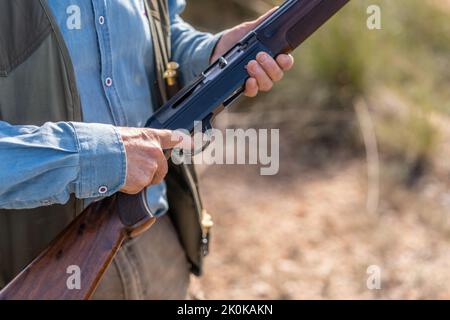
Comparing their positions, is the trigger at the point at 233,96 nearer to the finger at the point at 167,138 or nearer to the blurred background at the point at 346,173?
the finger at the point at 167,138

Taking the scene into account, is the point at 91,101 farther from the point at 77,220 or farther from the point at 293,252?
the point at 293,252

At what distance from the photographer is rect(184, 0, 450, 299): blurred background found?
371cm

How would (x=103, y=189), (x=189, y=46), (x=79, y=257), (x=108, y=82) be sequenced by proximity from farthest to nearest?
1. (x=189, y=46)
2. (x=108, y=82)
3. (x=79, y=257)
4. (x=103, y=189)

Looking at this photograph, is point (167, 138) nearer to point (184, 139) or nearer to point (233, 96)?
point (184, 139)

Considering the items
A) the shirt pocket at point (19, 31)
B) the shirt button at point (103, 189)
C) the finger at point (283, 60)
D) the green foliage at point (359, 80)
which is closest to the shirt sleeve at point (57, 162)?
the shirt button at point (103, 189)

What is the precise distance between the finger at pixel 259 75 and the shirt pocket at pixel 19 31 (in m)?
0.60

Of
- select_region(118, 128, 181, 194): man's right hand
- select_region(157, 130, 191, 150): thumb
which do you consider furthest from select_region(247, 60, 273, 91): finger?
select_region(118, 128, 181, 194): man's right hand

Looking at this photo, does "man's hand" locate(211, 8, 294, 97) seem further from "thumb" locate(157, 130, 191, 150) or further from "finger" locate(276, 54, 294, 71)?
"thumb" locate(157, 130, 191, 150)

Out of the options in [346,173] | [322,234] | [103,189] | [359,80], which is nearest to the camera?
[103,189]

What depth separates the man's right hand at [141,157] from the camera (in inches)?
66.5

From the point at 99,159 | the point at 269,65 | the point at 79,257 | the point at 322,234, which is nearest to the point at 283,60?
the point at 269,65

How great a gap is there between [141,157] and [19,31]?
45cm

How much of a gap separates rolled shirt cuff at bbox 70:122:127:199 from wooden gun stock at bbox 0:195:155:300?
18 cm

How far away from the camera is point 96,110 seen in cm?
190
